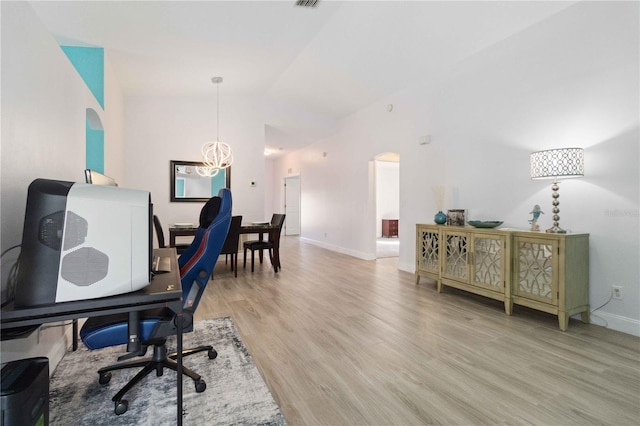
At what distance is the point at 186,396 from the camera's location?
70.8 inches

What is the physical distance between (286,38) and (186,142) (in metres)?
3.15

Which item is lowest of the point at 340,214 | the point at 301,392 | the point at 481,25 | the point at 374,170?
the point at 301,392

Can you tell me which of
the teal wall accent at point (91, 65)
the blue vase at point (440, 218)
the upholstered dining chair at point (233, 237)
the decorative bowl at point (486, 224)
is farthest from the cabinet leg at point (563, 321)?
the teal wall accent at point (91, 65)

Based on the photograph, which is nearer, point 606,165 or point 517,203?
point 606,165

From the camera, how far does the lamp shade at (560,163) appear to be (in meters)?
2.82

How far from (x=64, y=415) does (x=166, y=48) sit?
4025 mm

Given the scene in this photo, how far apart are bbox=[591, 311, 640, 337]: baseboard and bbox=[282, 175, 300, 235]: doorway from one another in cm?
873

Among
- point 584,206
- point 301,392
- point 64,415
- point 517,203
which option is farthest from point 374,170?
point 64,415

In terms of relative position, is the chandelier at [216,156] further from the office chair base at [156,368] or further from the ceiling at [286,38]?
the office chair base at [156,368]

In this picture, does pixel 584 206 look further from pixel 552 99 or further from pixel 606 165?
pixel 552 99

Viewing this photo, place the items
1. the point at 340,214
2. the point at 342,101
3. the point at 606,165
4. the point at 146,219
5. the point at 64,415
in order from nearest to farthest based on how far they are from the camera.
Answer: the point at 146,219
the point at 64,415
the point at 606,165
the point at 342,101
the point at 340,214

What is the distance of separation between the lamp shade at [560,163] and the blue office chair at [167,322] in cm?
282

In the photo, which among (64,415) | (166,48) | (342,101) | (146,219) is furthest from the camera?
(342,101)

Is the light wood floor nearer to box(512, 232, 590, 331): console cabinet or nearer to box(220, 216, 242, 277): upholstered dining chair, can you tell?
box(512, 232, 590, 331): console cabinet
